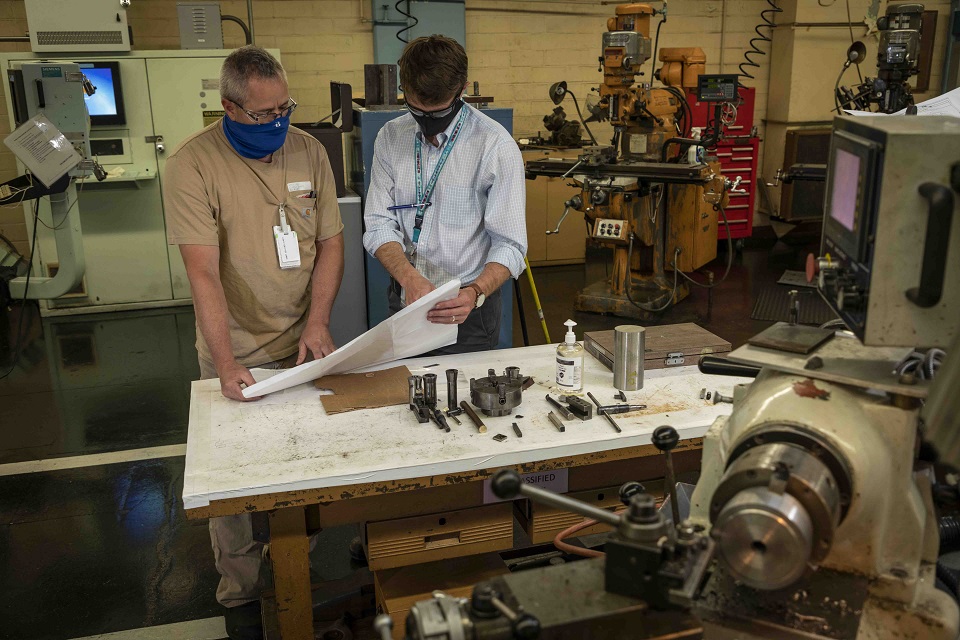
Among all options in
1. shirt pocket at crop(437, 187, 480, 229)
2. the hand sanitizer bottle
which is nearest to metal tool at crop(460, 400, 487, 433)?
the hand sanitizer bottle

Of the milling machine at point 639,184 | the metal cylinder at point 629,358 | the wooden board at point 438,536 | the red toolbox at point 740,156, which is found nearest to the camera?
the wooden board at point 438,536

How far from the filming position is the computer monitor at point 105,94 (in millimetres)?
4562

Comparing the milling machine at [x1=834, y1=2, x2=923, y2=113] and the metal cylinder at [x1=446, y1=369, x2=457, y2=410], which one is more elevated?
the milling machine at [x1=834, y1=2, x2=923, y2=113]

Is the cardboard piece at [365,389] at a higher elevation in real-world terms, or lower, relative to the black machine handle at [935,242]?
lower

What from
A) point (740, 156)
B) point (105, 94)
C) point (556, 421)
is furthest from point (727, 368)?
point (740, 156)

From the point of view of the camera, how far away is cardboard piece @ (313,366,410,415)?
5.97 feet

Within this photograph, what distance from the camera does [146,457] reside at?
126 inches

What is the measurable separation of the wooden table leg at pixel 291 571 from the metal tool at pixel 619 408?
2.13 feet

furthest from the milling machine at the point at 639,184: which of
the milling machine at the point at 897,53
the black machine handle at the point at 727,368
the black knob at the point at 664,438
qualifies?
the black knob at the point at 664,438

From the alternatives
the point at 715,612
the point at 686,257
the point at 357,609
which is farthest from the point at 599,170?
the point at 715,612

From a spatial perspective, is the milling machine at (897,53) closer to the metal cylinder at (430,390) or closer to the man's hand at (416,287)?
the man's hand at (416,287)

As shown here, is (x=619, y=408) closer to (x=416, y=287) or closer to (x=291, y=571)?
(x=416, y=287)

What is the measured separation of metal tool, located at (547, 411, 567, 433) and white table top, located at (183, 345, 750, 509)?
0.04 ft

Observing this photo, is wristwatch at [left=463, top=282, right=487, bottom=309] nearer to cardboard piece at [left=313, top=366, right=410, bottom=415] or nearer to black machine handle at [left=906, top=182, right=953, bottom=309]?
cardboard piece at [left=313, top=366, right=410, bottom=415]
